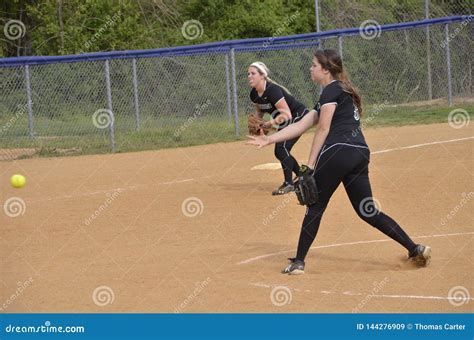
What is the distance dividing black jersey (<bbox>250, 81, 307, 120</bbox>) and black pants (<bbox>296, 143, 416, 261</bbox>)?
4378 millimetres

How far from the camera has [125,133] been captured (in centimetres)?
1994

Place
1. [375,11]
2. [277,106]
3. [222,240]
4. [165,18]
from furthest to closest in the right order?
[165,18] < [375,11] < [277,106] < [222,240]

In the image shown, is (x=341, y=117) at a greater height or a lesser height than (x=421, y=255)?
greater

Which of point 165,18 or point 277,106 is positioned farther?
point 165,18

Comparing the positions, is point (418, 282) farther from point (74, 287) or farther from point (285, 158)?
point (285, 158)

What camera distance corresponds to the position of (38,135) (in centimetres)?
1942

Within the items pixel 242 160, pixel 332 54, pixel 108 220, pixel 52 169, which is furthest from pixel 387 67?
pixel 332 54

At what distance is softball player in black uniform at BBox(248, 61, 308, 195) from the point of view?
1249 cm

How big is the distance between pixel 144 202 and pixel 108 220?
4.20 feet

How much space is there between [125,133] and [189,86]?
2013 mm

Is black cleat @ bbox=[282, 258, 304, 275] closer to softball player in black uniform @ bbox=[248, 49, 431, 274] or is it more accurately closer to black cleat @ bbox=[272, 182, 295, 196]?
softball player in black uniform @ bbox=[248, 49, 431, 274]

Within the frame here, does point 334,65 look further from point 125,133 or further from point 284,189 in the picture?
point 125,133

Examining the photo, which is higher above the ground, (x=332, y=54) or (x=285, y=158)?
(x=332, y=54)

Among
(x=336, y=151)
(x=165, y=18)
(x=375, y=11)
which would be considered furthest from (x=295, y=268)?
(x=165, y=18)
